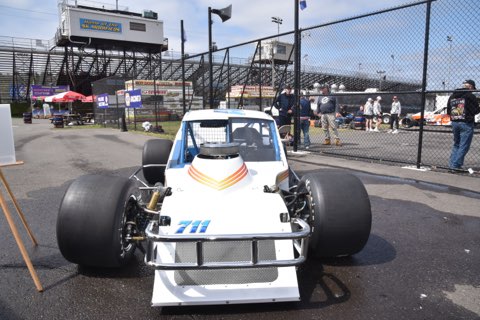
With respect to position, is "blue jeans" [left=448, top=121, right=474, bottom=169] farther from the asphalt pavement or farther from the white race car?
the white race car

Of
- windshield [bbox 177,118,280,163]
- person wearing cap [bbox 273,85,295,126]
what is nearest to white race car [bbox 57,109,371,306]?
windshield [bbox 177,118,280,163]

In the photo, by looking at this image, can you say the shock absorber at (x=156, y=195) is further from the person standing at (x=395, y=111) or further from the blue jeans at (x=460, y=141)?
the person standing at (x=395, y=111)

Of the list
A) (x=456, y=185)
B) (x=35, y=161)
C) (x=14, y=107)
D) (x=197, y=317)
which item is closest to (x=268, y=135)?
(x=197, y=317)

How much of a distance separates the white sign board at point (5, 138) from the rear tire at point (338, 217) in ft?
9.92

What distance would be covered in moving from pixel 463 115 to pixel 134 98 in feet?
49.0

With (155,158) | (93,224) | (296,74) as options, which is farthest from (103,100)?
(93,224)

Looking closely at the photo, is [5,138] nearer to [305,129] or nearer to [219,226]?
[219,226]

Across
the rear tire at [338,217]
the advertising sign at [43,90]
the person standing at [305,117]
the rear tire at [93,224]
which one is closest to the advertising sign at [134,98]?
the person standing at [305,117]

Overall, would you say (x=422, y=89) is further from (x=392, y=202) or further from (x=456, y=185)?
(x=392, y=202)

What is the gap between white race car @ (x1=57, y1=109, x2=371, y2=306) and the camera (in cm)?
263

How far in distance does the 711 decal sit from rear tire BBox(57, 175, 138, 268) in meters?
0.62

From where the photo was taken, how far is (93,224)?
297 centimetres

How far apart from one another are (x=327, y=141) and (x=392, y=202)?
22.3ft

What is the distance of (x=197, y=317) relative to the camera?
8.69 feet
